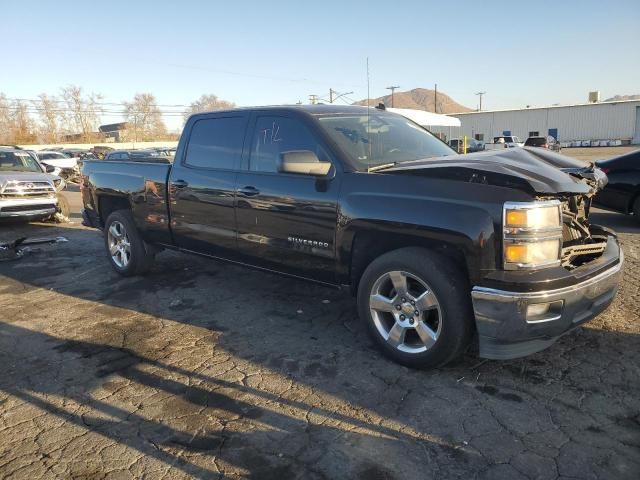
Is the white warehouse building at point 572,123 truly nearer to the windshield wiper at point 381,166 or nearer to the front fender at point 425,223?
→ the windshield wiper at point 381,166

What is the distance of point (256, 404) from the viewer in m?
3.20

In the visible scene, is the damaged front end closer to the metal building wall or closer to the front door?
the front door

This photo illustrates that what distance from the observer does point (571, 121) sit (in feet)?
193

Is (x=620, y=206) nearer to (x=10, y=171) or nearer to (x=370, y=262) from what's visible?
(x=370, y=262)

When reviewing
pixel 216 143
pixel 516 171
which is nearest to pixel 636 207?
pixel 516 171

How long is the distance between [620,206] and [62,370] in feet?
27.7

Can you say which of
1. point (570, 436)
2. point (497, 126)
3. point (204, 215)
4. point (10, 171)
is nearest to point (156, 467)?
point (570, 436)

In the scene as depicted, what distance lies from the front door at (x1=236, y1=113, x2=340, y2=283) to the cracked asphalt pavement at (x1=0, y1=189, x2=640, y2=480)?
63cm

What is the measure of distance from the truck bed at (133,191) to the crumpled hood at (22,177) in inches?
163

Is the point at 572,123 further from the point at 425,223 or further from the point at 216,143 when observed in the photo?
the point at 425,223

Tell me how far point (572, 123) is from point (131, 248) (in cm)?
6298

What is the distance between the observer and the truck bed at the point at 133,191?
5.52 meters

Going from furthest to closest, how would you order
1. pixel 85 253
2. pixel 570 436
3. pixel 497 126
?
pixel 497 126, pixel 85 253, pixel 570 436

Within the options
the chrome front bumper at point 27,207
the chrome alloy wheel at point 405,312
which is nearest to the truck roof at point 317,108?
the chrome alloy wheel at point 405,312
